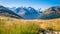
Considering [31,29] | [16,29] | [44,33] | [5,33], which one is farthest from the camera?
[44,33]

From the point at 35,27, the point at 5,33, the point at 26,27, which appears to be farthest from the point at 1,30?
the point at 35,27

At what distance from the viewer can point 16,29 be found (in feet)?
22.1

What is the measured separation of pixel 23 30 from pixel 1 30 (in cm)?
95

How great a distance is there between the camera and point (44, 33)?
9141mm

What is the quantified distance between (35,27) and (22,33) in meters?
1.07

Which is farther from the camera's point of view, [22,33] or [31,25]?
[31,25]

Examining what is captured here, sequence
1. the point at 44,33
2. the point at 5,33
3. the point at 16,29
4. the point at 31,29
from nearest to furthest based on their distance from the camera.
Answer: the point at 5,33 < the point at 16,29 < the point at 31,29 < the point at 44,33

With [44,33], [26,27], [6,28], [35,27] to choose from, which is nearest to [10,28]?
[6,28]

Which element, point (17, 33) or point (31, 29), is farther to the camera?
point (31, 29)

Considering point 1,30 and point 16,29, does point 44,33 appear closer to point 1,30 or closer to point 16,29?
point 16,29

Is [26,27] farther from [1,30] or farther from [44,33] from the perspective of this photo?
[44,33]

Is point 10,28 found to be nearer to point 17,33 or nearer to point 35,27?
point 17,33

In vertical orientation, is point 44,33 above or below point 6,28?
below

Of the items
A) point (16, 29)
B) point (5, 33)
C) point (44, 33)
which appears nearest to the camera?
point (5, 33)
